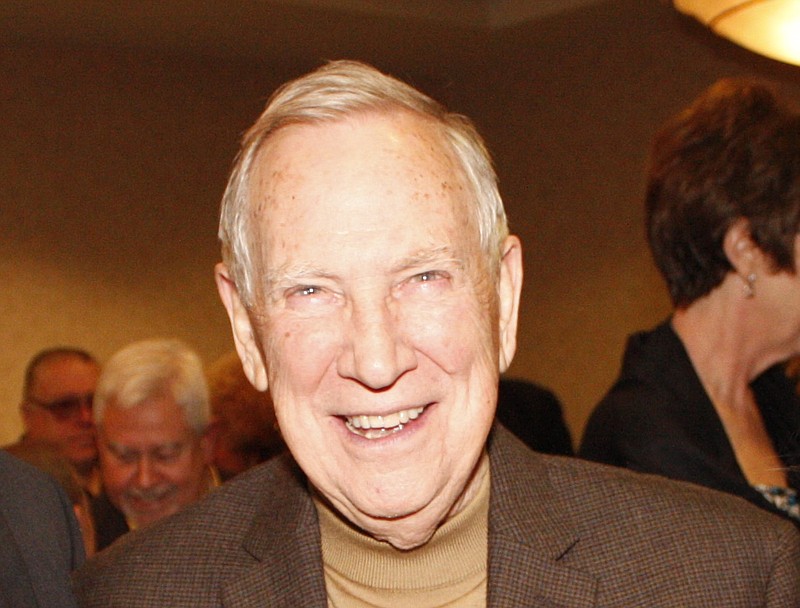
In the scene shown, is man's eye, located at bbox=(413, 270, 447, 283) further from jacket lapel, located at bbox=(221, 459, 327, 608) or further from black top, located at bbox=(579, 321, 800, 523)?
black top, located at bbox=(579, 321, 800, 523)

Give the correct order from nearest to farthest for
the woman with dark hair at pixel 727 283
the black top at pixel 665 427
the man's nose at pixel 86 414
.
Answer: the black top at pixel 665 427, the woman with dark hair at pixel 727 283, the man's nose at pixel 86 414

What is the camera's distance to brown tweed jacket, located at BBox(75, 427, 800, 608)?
188cm

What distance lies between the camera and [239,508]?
2.18m

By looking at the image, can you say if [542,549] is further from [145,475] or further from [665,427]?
[145,475]

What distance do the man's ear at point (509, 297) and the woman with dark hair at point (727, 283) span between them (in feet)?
2.60

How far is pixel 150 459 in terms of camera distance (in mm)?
4156

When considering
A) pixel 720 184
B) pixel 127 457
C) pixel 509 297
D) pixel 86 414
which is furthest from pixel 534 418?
pixel 509 297

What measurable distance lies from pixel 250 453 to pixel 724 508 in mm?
2394

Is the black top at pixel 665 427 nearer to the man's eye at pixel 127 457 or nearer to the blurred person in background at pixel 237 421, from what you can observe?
the blurred person in background at pixel 237 421

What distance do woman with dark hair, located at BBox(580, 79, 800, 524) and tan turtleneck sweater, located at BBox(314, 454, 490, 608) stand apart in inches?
31.7

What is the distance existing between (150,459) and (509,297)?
2479 millimetres

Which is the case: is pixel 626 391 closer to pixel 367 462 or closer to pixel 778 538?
pixel 778 538

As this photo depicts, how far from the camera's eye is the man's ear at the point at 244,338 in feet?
6.47

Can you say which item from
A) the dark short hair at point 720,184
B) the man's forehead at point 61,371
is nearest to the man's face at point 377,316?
the dark short hair at point 720,184
